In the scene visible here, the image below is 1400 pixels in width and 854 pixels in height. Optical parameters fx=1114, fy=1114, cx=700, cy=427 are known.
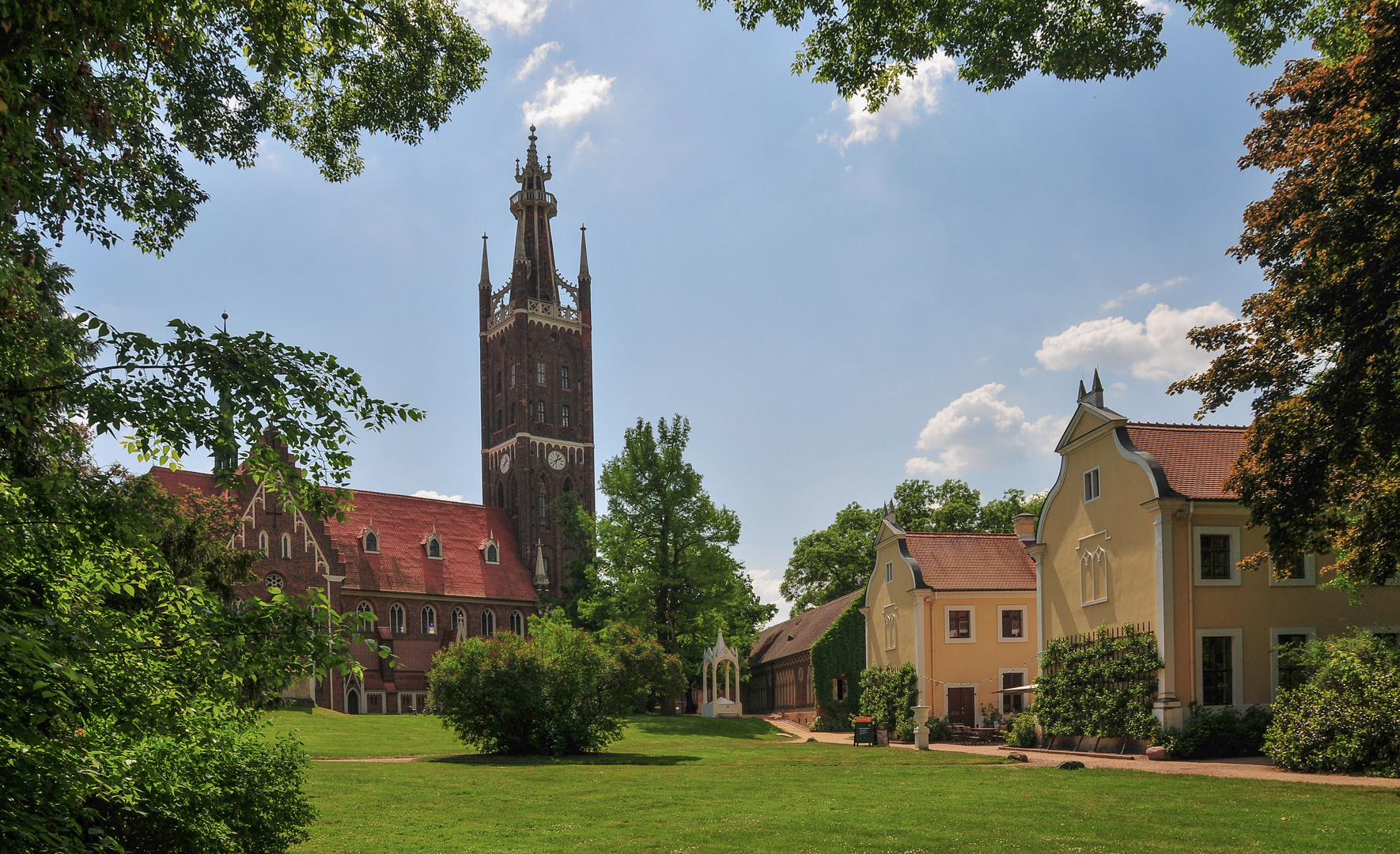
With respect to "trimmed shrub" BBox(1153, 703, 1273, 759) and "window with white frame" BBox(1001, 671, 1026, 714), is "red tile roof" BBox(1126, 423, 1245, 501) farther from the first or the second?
"window with white frame" BBox(1001, 671, 1026, 714)

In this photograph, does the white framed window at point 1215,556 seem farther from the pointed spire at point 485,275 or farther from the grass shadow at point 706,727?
the pointed spire at point 485,275

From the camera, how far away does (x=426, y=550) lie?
80.9m

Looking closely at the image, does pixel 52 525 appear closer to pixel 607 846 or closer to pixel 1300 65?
pixel 607 846

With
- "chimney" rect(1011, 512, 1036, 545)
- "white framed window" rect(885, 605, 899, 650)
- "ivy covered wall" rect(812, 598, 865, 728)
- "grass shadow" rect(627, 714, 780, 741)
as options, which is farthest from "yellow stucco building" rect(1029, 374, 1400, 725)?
"ivy covered wall" rect(812, 598, 865, 728)

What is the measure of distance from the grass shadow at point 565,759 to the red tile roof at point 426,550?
1859 inches

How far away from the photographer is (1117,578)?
29797mm

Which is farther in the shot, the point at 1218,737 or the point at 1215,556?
the point at 1215,556

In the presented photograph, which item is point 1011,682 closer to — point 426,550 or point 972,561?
point 972,561

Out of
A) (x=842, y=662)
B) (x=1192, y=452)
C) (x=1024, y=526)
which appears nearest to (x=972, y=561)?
(x=1024, y=526)

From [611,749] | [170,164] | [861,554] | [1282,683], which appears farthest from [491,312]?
[170,164]

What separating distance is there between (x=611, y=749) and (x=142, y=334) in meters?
27.7

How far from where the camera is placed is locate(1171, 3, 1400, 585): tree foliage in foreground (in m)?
18.4

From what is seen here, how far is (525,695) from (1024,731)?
14720 millimetres

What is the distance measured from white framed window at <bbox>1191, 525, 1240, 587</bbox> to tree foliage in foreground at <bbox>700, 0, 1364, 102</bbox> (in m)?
18.3
